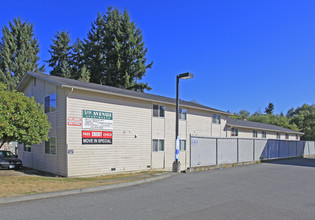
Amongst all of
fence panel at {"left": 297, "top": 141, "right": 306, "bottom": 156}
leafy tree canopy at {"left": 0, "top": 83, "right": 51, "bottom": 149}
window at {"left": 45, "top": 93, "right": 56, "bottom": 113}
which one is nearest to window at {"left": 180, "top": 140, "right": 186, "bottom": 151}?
window at {"left": 45, "top": 93, "right": 56, "bottom": 113}

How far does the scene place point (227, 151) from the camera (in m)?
18.6

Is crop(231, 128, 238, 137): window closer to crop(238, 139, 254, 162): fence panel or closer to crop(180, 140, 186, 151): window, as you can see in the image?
crop(238, 139, 254, 162): fence panel

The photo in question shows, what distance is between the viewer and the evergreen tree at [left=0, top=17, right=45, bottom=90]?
32969mm

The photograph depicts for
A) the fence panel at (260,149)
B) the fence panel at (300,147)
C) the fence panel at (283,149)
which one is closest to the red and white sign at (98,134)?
the fence panel at (260,149)

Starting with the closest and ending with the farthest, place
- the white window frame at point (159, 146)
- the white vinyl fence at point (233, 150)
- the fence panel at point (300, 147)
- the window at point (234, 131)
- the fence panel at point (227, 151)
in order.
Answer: the white vinyl fence at point (233, 150) < the fence panel at point (227, 151) < the white window frame at point (159, 146) < the window at point (234, 131) < the fence panel at point (300, 147)

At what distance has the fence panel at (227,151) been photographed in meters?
18.0

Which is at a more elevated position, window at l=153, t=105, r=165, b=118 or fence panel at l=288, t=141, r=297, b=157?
window at l=153, t=105, r=165, b=118

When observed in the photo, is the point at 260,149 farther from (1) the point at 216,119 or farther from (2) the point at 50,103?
(2) the point at 50,103

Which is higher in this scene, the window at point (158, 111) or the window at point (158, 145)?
the window at point (158, 111)

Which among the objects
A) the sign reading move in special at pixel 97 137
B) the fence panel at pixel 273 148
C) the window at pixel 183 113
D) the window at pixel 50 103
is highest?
the window at pixel 50 103

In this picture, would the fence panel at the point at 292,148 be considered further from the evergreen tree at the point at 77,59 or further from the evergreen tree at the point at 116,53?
the evergreen tree at the point at 77,59

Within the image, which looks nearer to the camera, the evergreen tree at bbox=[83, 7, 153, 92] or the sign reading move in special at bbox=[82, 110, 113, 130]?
the sign reading move in special at bbox=[82, 110, 113, 130]

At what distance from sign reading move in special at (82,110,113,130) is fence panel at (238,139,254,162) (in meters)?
10.6

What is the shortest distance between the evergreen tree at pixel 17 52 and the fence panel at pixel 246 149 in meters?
28.8
